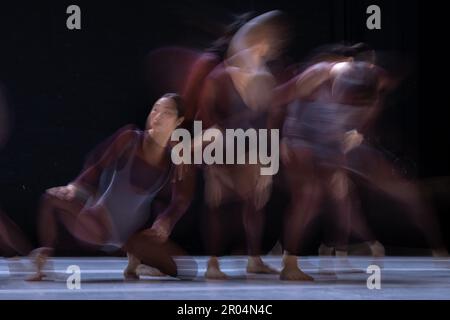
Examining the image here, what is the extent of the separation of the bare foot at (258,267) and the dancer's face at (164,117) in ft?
3.11

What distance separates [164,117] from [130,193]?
0.49m

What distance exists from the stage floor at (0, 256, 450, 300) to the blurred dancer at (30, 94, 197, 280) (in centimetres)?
20

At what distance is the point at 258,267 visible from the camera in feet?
15.6

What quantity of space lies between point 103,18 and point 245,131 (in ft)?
3.91

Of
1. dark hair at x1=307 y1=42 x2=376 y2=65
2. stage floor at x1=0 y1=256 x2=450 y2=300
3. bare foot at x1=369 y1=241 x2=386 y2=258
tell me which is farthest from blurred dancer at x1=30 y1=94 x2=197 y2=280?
bare foot at x1=369 y1=241 x2=386 y2=258

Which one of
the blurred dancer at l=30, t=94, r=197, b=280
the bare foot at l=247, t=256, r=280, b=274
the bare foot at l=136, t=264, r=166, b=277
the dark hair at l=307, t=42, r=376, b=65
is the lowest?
the bare foot at l=247, t=256, r=280, b=274

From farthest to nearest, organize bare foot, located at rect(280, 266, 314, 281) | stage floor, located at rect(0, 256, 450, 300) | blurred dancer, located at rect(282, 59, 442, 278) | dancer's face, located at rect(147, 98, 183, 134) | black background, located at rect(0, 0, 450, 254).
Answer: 1. black background, located at rect(0, 0, 450, 254)
2. dancer's face, located at rect(147, 98, 183, 134)
3. blurred dancer, located at rect(282, 59, 442, 278)
4. bare foot, located at rect(280, 266, 314, 281)
5. stage floor, located at rect(0, 256, 450, 300)

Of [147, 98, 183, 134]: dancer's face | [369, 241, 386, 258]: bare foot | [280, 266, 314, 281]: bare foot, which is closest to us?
[280, 266, 314, 281]: bare foot

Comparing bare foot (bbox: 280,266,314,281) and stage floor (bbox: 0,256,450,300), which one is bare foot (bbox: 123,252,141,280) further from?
bare foot (bbox: 280,266,314,281)

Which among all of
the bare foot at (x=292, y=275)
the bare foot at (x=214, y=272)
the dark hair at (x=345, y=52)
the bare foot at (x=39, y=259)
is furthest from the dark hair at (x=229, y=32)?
→ the bare foot at (x=39, y=259)

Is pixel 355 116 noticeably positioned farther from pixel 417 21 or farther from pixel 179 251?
pixel 179 251

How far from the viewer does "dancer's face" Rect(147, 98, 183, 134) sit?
456cm

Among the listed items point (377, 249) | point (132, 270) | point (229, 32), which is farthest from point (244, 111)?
point (377, 249)

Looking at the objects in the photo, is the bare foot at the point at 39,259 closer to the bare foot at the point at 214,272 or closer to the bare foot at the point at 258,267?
the bare foot at the point at 214,272
